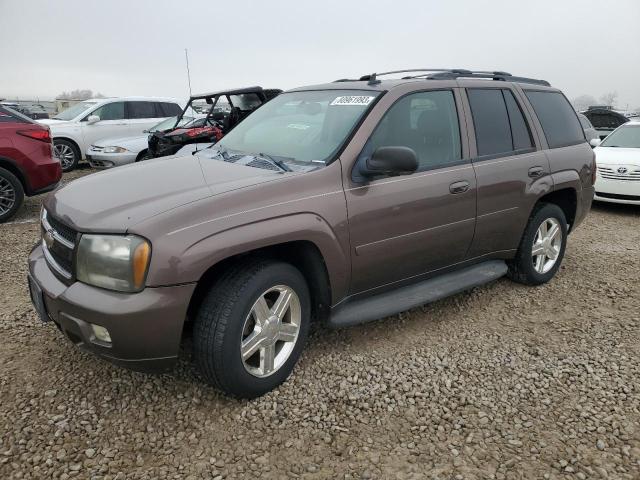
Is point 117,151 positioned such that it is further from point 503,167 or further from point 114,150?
point 503,167

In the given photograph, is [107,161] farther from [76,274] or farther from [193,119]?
[76,274]

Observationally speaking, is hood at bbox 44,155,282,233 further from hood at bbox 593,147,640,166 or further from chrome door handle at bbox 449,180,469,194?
hood at bbox 593,147,640,166

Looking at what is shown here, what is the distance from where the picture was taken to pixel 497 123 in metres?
3.87

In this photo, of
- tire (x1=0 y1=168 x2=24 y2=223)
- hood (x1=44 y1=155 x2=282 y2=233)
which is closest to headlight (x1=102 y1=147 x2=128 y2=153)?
tire (x1=0 y1=168 x2=24 y2=223)

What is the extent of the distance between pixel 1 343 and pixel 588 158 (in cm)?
496

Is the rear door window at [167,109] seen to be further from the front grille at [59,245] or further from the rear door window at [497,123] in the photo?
the front grille at [59,245]

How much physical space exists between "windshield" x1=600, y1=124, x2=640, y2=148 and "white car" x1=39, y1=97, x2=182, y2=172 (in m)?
9.40

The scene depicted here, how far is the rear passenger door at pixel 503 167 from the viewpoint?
3678 mm

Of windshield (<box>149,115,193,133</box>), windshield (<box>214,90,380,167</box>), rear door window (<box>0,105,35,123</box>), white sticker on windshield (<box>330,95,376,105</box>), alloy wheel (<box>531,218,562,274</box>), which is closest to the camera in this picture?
windshield (<box>214,90,380,167</box>)

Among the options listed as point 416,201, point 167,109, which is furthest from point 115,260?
point 167,109

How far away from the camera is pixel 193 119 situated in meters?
9.91

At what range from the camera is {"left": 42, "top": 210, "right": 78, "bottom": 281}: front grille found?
2516 mm

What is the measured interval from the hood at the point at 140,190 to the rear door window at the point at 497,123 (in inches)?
68.4

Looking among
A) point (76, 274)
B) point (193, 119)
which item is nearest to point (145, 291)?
point (76, 274)
